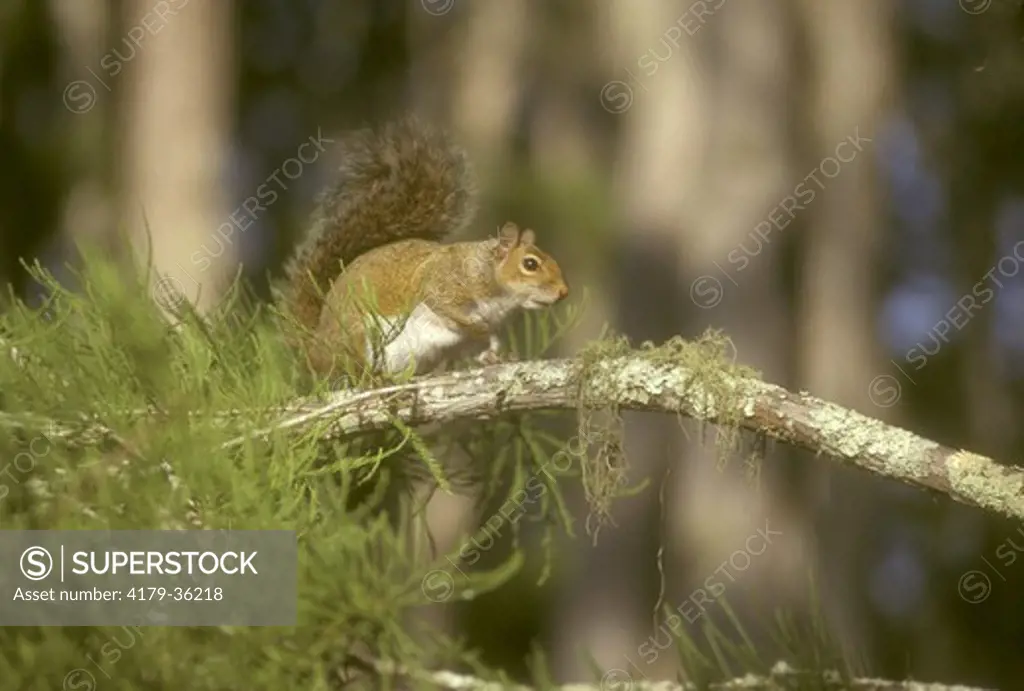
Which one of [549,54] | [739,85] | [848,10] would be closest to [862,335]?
[848,10]

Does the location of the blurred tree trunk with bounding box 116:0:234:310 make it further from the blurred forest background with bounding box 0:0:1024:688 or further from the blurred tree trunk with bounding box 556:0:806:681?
the blurred tree trunk with bounding box 556:0:806:681

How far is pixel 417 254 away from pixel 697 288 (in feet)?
1.77

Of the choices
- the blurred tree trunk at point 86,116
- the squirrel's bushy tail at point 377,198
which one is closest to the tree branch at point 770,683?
the squirrel's bushy tail at point 377,198

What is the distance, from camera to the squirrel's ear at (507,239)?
1458 mm

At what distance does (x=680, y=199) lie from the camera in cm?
189

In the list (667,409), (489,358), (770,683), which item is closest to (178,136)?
(489,358)

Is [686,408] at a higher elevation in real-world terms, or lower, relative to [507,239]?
lower

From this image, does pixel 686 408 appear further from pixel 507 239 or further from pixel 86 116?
pixel 86 116

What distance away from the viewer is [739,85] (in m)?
1.80

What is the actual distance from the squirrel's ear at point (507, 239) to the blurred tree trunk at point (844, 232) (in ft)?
3.53

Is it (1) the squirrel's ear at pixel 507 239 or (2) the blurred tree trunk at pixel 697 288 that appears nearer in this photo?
(1) the squirrel's ear at pixel 507 239

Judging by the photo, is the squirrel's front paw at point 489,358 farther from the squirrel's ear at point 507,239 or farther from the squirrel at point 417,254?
the squirrel's ear at point 507,239

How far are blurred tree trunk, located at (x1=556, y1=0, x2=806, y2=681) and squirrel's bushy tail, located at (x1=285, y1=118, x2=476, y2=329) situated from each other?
1.67 ft

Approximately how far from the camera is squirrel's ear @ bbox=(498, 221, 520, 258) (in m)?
1.46
